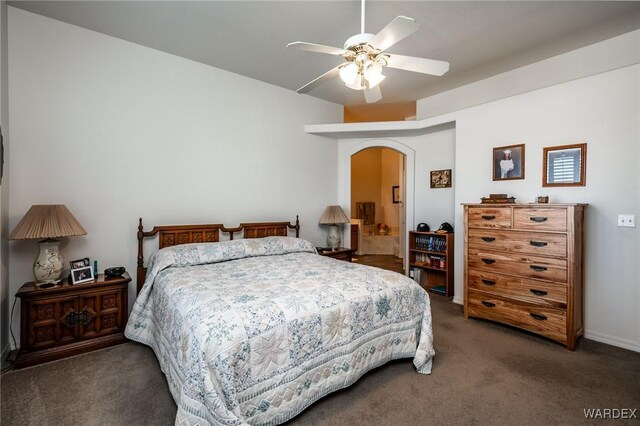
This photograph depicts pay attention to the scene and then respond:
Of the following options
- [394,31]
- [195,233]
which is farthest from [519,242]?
[195,233]

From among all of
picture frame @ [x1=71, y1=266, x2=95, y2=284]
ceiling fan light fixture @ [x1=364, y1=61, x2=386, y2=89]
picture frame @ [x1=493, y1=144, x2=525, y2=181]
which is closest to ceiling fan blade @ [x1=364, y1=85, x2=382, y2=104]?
ceiling fan light fixture @ [x1=364, y1=61, x2=386, y2=89]

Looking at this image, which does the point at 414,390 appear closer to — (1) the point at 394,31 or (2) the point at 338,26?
(1) the point at 394,31

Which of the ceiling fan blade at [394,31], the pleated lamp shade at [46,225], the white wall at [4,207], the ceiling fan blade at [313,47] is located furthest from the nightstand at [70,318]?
the ceiling fan blade at [394,31]

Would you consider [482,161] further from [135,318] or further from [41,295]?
[41,295]

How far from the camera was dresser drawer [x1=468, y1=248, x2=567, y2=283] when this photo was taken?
272 cm

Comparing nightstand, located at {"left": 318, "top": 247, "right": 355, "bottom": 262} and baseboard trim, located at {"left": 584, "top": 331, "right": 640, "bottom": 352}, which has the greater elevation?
nightstand, located at {"left": 318, "top": 247, "right": 355, "bottom": 262}

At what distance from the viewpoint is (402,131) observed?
4.70 metres

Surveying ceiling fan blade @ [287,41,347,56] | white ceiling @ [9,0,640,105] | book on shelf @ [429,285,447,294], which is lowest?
book on shelf @ [429,285,447,294]

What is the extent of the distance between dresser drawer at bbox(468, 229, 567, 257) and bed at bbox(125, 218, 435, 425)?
132 cm

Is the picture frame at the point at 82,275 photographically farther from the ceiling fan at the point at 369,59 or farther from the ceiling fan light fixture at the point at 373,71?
the ceiling fan light fixture at the point at 373,71

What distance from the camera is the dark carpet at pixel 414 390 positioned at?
179 centimetres

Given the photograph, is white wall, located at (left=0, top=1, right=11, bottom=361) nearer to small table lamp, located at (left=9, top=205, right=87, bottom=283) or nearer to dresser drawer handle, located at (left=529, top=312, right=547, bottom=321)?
small table lamp, located at (left=9, top=205, right=87, bottom=283)

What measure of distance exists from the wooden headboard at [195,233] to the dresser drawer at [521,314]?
258 centimetres

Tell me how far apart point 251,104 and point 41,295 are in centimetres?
295
